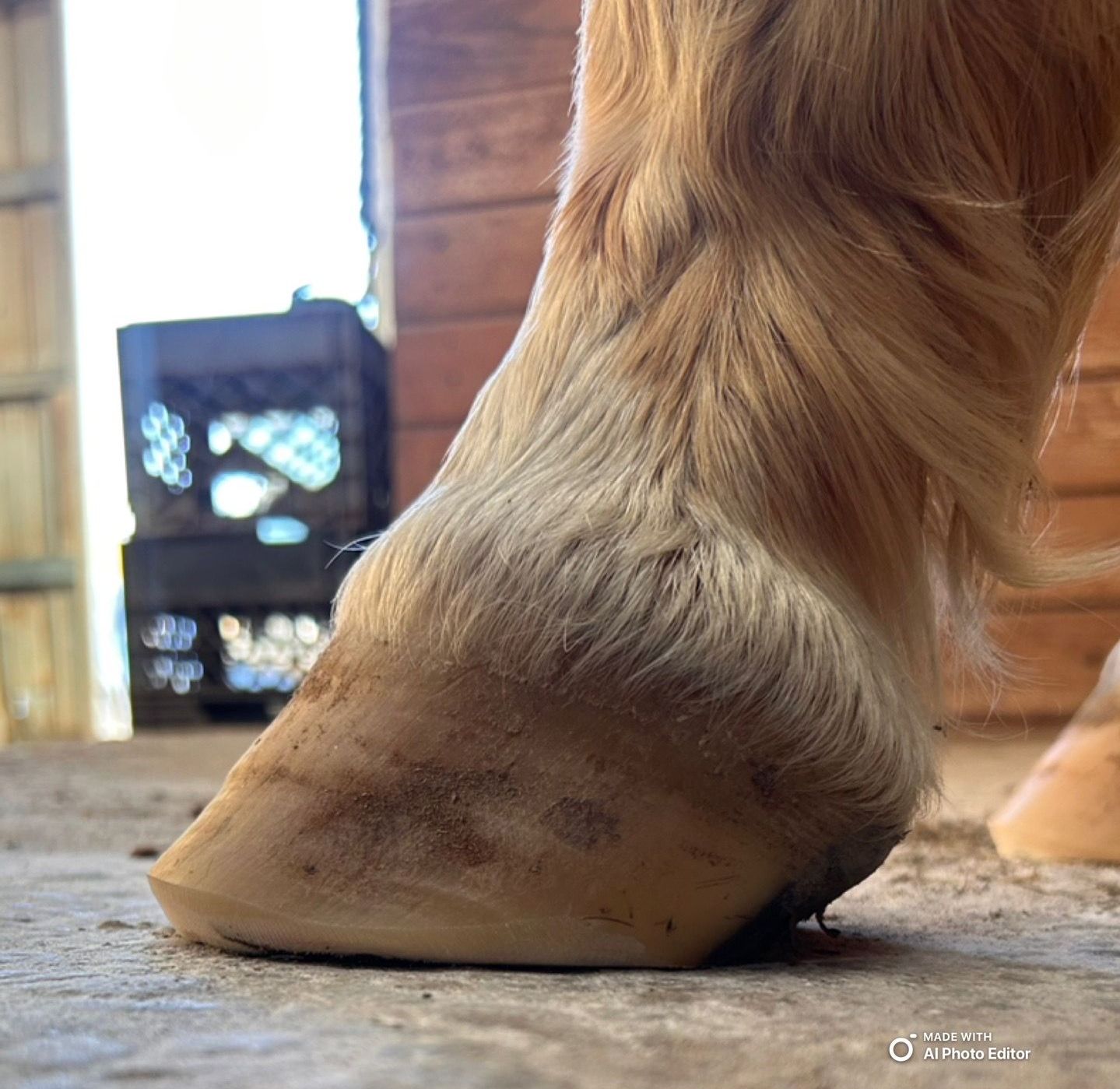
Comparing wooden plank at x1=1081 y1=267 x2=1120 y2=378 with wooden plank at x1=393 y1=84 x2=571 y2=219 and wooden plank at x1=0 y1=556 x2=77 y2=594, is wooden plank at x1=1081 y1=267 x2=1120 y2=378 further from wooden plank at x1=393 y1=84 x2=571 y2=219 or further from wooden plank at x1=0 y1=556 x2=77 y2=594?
wooden plank at x1=0 y1=556 x2=77 y2=594

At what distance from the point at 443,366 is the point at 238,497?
1.73ft

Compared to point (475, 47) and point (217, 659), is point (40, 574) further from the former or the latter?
point (475, 47)

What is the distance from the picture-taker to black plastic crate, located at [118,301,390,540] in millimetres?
2361

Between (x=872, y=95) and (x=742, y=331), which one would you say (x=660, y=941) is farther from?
(x=872, y=95)

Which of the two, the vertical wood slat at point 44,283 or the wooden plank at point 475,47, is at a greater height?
the wooden plank at point 475,47

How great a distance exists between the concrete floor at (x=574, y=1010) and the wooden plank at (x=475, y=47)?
223 centimetres

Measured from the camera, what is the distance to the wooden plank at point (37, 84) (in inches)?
132

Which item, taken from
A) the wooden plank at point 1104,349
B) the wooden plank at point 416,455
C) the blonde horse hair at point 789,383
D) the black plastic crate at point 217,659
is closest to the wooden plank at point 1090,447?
the wooden plank at point 1104,349

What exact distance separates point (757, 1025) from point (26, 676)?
337 centimetres

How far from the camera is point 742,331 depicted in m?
0.47

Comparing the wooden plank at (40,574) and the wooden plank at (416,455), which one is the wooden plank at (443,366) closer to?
the wooden plank at (416,455)

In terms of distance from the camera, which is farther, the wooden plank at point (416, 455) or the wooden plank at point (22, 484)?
the wooden plank at point (22, 484)

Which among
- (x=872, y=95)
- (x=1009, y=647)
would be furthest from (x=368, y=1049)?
(x=1009, y=647)

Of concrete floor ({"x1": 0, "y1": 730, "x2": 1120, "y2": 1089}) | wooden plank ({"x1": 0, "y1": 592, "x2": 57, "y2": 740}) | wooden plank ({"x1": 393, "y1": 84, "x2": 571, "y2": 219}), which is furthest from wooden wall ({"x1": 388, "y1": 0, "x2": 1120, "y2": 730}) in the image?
concrete floor ({"x1": 0, "y1": 730, "x2": 1120, "y2": 1089})
